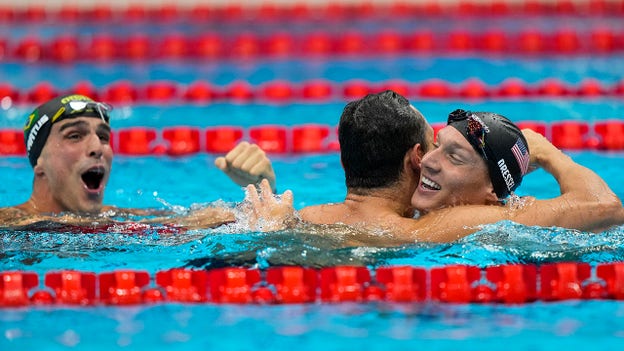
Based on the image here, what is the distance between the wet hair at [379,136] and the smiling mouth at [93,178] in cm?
126

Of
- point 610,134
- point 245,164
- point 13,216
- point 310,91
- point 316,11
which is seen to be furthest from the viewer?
point 316,11

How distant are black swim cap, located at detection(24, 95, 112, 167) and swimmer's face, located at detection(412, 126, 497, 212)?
1.63 metres

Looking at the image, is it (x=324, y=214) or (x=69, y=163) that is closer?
(x=324, y=214)

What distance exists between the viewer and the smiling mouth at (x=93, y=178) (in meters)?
4.59

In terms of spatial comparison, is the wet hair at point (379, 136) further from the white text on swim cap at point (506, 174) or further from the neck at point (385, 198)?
the white text on swim cap at point (506, 174)

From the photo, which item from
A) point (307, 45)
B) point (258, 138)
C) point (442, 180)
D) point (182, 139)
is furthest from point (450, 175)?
point (307, 45)

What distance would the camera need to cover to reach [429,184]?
3863 millimetres

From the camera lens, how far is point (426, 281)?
3621mm

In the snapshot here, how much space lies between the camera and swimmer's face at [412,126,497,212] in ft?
12.6

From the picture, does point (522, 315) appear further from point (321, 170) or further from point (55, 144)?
point (321, 170)

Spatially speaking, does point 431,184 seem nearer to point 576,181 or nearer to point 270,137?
point 576,181

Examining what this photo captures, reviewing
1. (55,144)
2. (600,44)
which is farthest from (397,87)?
(55,144)

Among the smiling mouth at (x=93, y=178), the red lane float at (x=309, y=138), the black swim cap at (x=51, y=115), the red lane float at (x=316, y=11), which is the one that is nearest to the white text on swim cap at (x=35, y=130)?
the black swim cap at (x=51, y=115)

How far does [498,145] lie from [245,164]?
1043mm
